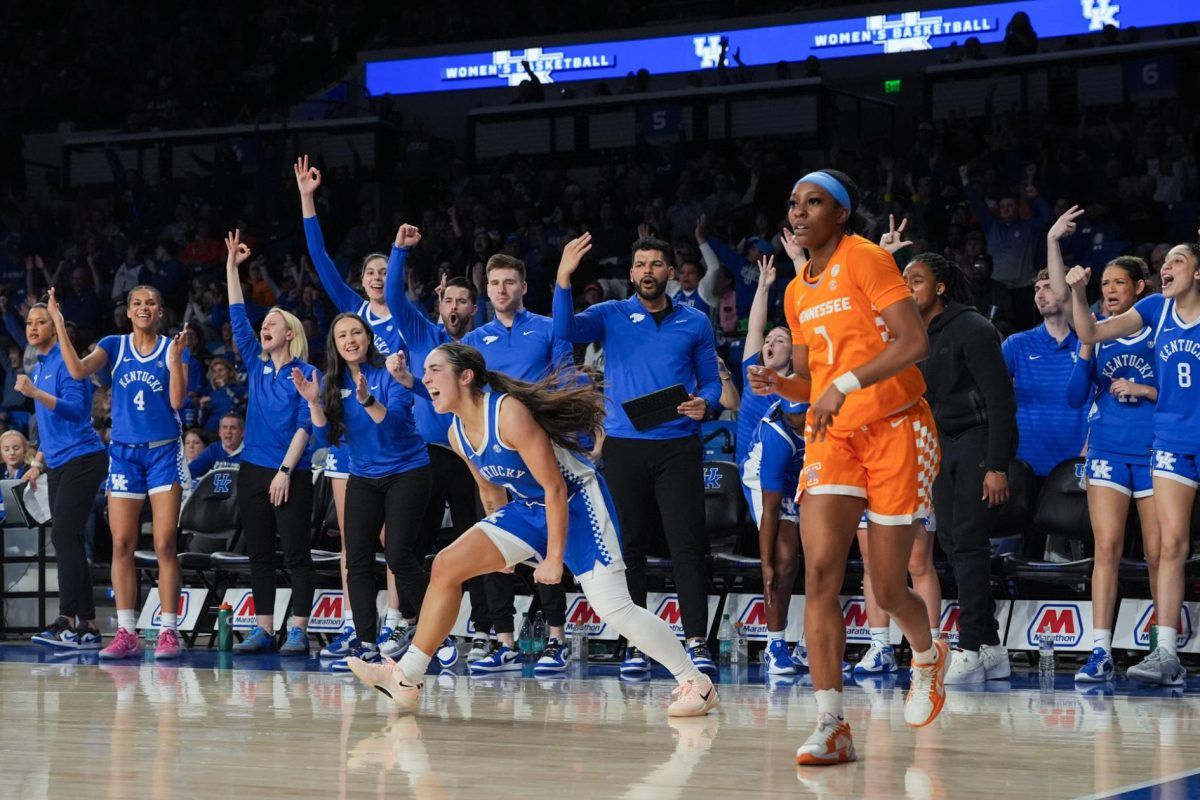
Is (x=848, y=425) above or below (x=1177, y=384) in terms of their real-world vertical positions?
below

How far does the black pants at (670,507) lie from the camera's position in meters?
7.89

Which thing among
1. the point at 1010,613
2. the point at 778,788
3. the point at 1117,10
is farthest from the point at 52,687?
the point at 1117,10

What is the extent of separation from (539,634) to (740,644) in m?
1.23

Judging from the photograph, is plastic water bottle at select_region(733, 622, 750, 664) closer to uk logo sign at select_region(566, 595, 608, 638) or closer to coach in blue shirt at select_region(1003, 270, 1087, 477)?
uk logo sign at select_region(566, 595, 608, 638)

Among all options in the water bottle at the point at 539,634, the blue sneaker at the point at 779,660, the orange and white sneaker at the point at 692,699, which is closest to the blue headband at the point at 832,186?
the orange and white sneaker at the point at 692,699

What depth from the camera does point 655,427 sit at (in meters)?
7.88

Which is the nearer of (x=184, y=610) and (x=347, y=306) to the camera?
(x=347, y=306)

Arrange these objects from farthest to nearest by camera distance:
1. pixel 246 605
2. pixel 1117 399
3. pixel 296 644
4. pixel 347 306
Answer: pixel 246 605, pixel 296 644, pixel 347 306, pixel 1117 399

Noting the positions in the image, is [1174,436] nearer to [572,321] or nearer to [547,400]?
[572,321]

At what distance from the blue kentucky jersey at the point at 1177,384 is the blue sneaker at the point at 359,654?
13.7 ft

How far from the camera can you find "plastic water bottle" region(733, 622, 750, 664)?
8.89 m

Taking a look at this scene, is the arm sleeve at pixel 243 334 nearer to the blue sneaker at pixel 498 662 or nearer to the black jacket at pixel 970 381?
the blue sneaker at pixel 498 662

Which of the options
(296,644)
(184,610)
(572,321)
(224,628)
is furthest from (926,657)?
(184,610)

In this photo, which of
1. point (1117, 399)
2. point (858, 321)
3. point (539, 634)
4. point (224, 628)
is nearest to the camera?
point (858, 321)
